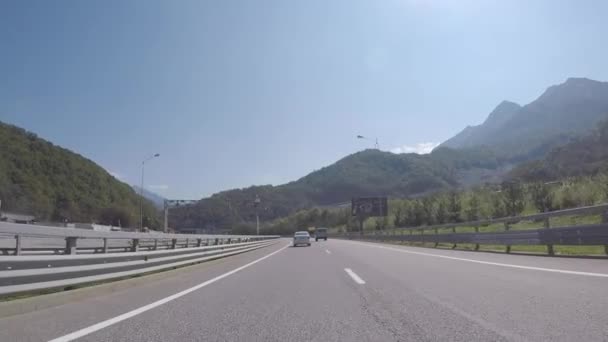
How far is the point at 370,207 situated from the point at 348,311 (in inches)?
2858

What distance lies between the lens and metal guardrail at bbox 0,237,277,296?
5844 millimetres

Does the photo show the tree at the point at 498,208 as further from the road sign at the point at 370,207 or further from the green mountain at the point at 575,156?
the green mountain at the point at 575,156

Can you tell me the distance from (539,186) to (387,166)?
131m

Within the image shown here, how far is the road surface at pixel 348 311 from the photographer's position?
15.0 feet

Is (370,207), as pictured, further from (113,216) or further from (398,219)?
(113,216)

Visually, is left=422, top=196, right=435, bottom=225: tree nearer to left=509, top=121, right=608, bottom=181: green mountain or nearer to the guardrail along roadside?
left=509, top=121, right=608, bottom=181: green mountain

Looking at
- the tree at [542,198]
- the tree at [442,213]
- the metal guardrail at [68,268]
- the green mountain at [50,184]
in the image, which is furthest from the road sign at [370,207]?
the metal guardrail at [68,268]

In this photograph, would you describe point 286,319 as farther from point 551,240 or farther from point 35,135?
point 35,135

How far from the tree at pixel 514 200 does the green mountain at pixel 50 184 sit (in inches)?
3054

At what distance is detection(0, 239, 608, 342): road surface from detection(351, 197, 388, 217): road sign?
68187 mm

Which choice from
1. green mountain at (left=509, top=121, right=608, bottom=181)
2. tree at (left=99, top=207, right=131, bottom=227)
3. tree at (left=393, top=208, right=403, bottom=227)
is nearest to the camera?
tree at (left=393, top=208, right=403, bottom=227)

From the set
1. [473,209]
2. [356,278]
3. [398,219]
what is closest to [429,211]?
[398,219]

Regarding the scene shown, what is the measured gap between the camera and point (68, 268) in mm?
7203

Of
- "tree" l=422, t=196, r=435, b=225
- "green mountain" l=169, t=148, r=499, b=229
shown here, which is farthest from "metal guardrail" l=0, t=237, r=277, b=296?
"green mountain" l=169, t=148, r=499, b=229
